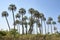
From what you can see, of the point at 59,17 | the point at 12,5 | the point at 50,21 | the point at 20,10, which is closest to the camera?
the point at 12,5

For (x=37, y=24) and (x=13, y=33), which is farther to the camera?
(x=37, y=24)

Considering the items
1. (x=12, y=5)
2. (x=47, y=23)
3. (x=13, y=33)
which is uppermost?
(x=12, y=5)

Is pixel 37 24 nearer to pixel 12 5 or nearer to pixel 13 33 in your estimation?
pixel 12 5

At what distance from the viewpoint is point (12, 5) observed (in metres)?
76.5

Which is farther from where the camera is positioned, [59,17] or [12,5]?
[59,17]

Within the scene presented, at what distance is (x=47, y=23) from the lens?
10894cm

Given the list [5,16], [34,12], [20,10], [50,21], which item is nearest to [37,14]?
[34,12]

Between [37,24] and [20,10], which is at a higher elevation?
[20,10]

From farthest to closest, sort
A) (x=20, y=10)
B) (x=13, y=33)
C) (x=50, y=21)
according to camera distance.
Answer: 1. (x=50, y=21)
2. (x=20, y=10)
3. (x=13, y=33)

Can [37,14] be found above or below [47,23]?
above

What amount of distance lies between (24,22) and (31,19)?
1368cm

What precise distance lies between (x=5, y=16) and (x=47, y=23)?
37946 mm

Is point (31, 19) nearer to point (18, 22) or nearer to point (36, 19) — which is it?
point (36, 19)

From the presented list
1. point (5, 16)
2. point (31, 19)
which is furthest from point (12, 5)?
Result: point (31, 19)
